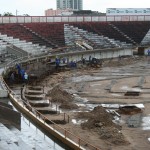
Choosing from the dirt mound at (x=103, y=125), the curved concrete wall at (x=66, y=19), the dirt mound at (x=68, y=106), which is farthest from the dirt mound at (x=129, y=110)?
the curved concrete wall at (x=66, y=19)

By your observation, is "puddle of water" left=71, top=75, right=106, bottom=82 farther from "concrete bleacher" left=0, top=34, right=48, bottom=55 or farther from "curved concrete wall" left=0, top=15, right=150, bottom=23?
"curved concrete wall" left=0, top=15, right=150, bottom=23

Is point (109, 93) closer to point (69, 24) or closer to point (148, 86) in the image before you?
point (148, 86)

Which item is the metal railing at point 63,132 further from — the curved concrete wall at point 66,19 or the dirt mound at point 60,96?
the curved concrete wall at point 66,19

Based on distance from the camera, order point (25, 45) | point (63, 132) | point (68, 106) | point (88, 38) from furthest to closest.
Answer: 1. point (88, 38)
2. point (25, 45)
3. point (68, 106)
4. point (63, 132)

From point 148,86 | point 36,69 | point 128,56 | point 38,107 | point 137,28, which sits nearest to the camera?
point 38,107

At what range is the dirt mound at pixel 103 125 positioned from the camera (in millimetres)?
19977

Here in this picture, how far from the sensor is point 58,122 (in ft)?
75.6

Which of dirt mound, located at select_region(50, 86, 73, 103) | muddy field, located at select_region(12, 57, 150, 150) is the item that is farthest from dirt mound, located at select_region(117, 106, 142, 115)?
dirt mound, located at select_region(50, 86, 73, 103)

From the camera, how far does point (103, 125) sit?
866 inches

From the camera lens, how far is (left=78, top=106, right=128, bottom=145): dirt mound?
20.0m

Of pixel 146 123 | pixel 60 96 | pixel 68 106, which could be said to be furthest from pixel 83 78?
pixel 146 123

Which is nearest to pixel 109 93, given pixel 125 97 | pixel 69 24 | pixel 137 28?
pixel 125 97

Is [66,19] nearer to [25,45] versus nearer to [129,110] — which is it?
[25,45]

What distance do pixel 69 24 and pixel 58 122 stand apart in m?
42.5
